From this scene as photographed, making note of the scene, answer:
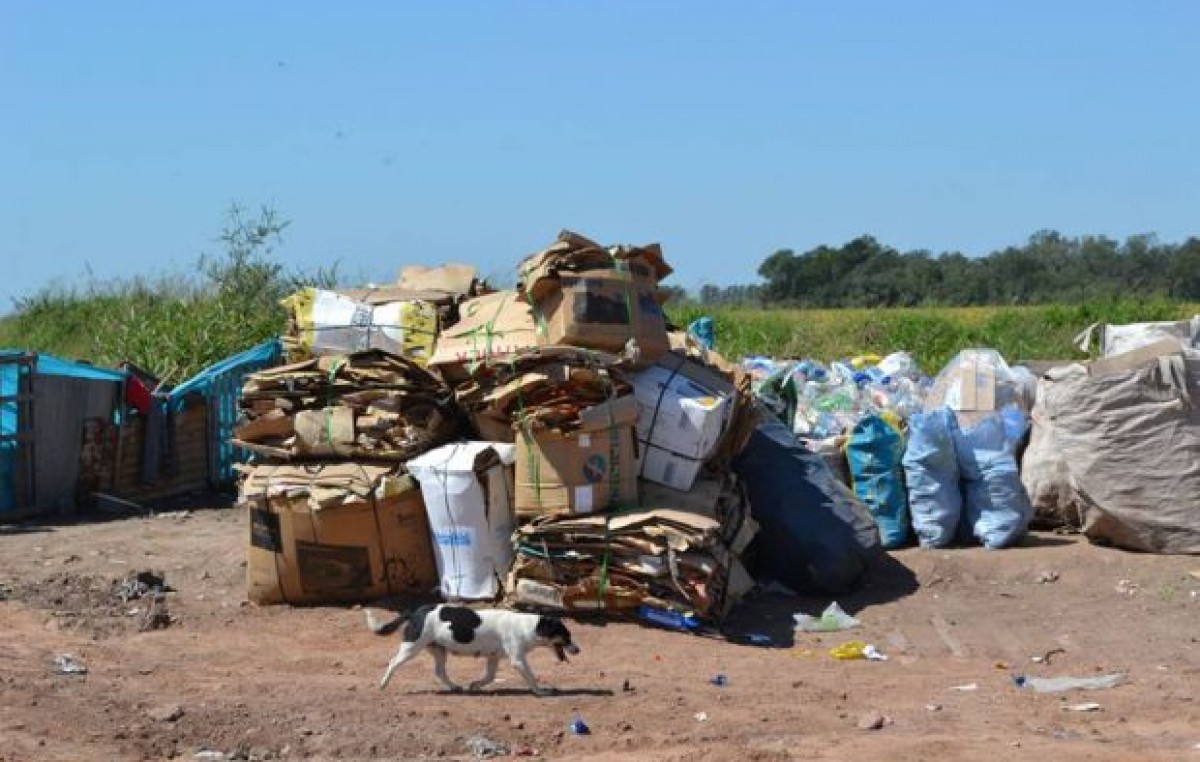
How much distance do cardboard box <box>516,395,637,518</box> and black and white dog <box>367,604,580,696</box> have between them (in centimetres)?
163

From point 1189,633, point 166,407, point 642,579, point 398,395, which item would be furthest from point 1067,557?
point 166,407

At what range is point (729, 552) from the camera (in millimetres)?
9195

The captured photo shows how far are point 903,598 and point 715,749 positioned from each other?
382 centimetres

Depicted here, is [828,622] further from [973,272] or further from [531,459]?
[973,272]

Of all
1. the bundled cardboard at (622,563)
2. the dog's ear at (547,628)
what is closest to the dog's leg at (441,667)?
the dog's ear at (547,628)

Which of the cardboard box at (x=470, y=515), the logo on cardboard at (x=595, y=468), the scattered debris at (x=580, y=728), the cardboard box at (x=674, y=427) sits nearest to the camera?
the scattered debris at (x=580, y=728)

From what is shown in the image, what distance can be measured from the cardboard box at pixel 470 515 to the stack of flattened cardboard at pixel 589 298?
819 mm

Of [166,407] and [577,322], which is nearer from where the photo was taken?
[577,322]

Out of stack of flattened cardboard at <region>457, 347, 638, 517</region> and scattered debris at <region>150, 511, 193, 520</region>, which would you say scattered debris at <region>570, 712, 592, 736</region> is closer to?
stack of flattened cardboard at <region>457, 347, 638, 517</region>

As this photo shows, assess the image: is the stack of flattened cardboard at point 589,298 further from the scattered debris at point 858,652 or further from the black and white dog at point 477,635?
the black and white dog at point 477,635

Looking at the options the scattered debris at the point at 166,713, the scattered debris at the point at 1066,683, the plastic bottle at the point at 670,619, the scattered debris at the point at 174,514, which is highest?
the scattered debris at the point at 174,514

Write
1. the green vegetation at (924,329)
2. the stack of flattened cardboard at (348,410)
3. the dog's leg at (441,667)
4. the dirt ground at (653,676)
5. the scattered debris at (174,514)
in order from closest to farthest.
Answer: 1. the dirt ground at (653,676)
2. the dog's leg at (441,667)
3. the stack of flattened cardboard at (348,410)
4. the scattered debris at (174,514)
5. the green vegetation at (924,329)

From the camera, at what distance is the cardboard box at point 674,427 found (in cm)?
930

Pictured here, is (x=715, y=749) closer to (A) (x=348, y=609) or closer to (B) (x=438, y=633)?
(B) (x=438, y=633)
